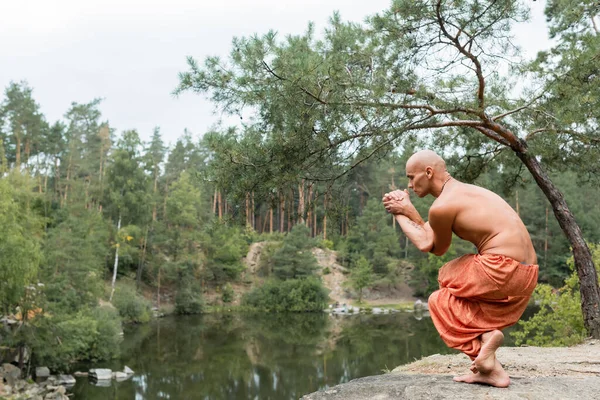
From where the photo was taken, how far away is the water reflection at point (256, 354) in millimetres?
11984

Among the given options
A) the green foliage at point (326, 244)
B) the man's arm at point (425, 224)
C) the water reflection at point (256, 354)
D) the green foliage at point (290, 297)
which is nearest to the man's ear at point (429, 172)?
the man's arm at point (425, 224)

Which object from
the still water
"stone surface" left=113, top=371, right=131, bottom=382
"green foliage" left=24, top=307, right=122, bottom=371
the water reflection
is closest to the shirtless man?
the still water

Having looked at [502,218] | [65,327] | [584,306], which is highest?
[502,218]

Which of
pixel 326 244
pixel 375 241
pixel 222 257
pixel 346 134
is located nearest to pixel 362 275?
pixel 375 241

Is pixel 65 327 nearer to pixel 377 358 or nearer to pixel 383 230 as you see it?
pixel 377 358

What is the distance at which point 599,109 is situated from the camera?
18.2 ft

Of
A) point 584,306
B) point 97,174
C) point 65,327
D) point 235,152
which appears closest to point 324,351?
point 65,327

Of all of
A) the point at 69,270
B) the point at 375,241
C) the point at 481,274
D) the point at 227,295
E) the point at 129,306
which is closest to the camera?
the point at 481,274

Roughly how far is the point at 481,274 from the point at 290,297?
22354 mm

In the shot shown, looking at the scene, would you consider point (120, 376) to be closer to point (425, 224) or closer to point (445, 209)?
point (425, 224)

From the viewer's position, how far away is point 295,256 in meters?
26.3

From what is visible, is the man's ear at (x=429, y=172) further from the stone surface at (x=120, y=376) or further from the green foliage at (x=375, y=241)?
the green foliage at (x=375, y=241)

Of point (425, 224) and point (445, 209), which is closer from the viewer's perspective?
point (445, 209)

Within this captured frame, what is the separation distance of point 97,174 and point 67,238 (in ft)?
60.9
